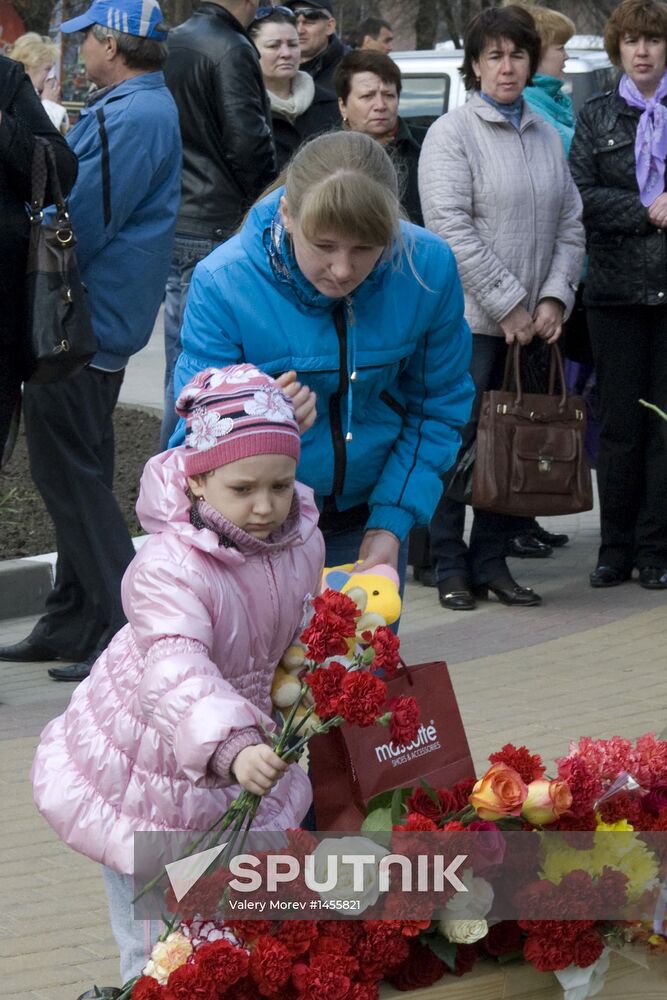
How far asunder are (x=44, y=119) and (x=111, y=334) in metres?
0.83

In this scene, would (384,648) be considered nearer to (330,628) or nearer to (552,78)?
(330,628)

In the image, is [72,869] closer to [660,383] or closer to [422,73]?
[660,383]

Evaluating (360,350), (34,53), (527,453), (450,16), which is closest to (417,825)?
(360,350)

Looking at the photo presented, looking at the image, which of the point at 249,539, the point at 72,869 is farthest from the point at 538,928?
the point at 72,869

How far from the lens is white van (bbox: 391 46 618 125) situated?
10492 mm

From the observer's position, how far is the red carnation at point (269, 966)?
264cm

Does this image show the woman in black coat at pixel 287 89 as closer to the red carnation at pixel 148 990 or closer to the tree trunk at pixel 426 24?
the red carnation at pixel 148 990

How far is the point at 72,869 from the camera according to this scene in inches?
167

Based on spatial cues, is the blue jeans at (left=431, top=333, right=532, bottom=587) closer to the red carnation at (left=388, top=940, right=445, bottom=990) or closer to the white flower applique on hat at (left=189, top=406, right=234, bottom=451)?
the white flower applique on hat at (left=189, top=406, right=234, bottom=451)

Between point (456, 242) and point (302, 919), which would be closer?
point (302, 919)

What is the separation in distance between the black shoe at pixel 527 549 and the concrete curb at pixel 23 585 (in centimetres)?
228

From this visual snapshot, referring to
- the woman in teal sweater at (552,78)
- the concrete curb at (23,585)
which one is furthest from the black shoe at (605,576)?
the concrete curb at (23,585)

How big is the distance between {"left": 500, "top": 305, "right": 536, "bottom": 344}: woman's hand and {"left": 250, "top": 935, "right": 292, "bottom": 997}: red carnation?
4.39 metres

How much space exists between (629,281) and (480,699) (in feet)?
7.26
